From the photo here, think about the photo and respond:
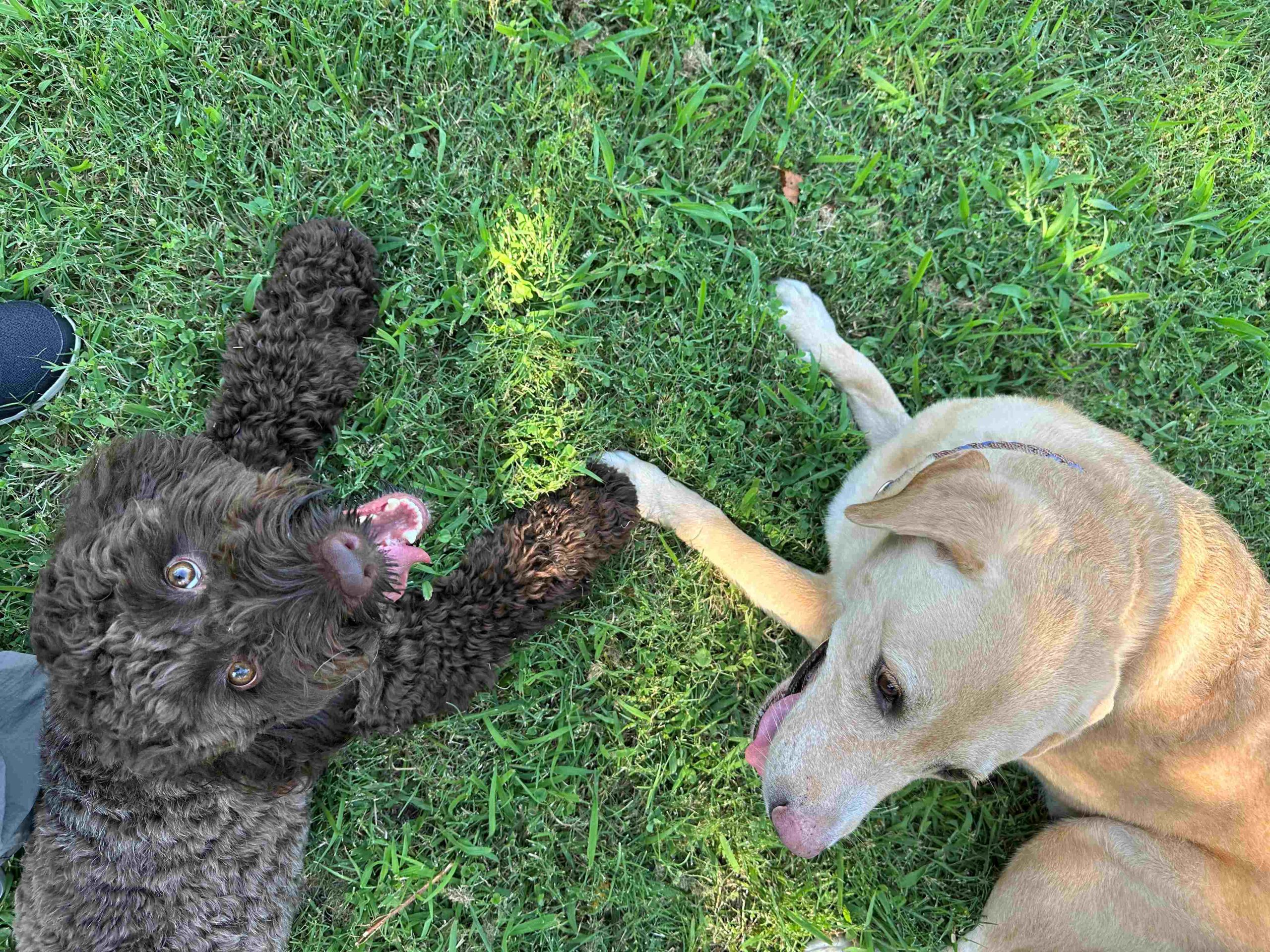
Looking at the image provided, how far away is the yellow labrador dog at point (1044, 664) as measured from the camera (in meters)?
2.54

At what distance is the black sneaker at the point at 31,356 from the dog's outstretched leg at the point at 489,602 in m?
2.08

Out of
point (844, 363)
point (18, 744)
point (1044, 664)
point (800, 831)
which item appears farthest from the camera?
point (844, 363)

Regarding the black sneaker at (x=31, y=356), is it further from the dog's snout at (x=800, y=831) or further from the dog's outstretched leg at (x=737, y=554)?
the dog's snout at (x=800, y=831)

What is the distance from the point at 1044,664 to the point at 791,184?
107 inches

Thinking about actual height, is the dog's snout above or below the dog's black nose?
below

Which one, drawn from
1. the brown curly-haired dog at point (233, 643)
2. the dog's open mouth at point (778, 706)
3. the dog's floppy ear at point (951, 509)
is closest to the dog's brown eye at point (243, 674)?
the brown curly-haired dog at point (233, 643)

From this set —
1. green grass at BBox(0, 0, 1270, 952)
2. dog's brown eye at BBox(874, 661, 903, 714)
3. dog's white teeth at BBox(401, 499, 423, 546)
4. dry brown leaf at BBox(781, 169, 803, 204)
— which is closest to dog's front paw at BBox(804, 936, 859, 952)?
green grass at BBox(0, 0, 1270, 952)

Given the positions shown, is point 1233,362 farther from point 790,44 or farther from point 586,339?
point 586,339

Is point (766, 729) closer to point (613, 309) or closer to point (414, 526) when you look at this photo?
point (414, 526)

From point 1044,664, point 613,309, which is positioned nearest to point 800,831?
point 1044,664

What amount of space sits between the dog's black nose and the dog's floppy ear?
1760 mm

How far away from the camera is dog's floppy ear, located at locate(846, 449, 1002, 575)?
2537 millimetres

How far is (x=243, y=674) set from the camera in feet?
9.07

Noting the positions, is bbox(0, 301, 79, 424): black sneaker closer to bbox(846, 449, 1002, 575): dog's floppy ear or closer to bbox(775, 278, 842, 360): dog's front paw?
bbox(775, 278, 842, 360): dog's front paw
